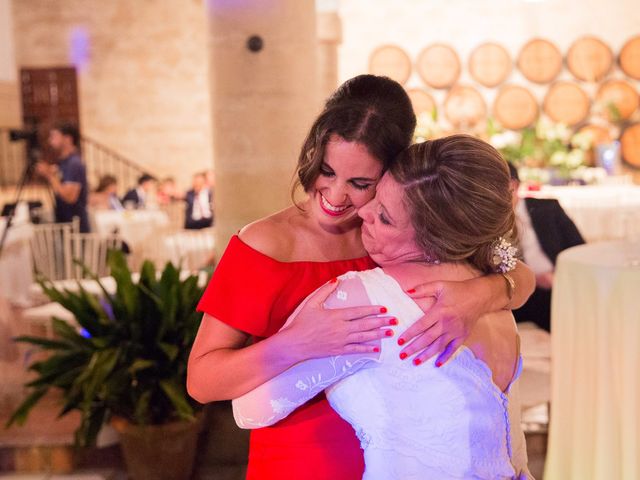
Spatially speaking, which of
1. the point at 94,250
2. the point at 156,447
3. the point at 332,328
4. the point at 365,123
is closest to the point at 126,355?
the point at 156,447

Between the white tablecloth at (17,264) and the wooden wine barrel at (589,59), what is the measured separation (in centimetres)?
746

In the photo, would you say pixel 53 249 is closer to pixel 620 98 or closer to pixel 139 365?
pixel 139 365

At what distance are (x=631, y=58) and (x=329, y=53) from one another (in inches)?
172

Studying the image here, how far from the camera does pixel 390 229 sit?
3.88 ft

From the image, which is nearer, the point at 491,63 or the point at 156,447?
the point at 156,447

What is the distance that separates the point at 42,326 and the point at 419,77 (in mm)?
6842

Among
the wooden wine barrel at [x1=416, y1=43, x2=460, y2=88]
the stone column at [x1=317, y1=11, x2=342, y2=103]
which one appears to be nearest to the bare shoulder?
the stone column at [x1=317, y1=11, x2=342, y2=103]

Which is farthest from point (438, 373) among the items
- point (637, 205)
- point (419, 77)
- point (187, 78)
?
point (187, 78)

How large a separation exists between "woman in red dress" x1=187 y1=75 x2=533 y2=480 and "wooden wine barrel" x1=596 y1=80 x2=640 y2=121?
9549 millimetres

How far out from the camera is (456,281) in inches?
47.4

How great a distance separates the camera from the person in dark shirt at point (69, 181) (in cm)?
629

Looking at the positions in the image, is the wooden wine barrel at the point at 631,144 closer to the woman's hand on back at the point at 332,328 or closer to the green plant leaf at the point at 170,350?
the green plant leaf at the point at 170,350

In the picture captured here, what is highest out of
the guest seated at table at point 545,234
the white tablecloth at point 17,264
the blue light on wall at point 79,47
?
the blue light on wall at point 79,47

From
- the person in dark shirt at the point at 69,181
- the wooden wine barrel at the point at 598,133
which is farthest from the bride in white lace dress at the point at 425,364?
the wooden wine barrel at the point at 598,133
